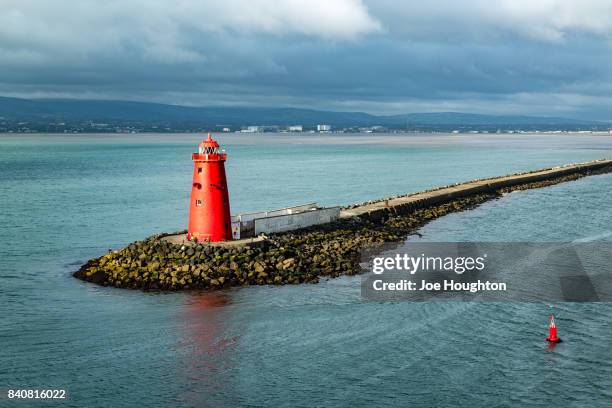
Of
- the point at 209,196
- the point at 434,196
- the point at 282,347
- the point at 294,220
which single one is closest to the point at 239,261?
the point at 209,196

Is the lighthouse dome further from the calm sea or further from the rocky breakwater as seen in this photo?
the calm sea

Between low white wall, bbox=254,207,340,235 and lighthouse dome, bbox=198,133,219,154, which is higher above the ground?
lighthouse dome, bbox=198,133,219,154

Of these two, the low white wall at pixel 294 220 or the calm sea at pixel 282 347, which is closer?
the calm sea at pixel 282 347

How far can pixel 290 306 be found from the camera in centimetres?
2361

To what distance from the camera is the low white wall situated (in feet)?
107

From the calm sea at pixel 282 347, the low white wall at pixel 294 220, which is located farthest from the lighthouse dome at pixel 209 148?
the calm sea at pixel 282 347

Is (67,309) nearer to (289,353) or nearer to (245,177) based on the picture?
(289,353)

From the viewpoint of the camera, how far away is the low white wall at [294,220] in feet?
107

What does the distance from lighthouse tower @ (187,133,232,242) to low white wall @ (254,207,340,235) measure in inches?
118

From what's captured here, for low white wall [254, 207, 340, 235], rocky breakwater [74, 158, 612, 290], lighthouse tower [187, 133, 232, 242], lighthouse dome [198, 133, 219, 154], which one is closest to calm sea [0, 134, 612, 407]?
rocky breakwater [74, 158, 612, 290]

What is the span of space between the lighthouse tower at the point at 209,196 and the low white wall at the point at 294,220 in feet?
9.85

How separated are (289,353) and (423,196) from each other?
32198mm

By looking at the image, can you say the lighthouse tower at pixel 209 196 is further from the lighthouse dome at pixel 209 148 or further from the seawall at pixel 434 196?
the seawall at pixel 434 196

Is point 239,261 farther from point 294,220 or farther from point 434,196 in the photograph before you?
point 434,196
